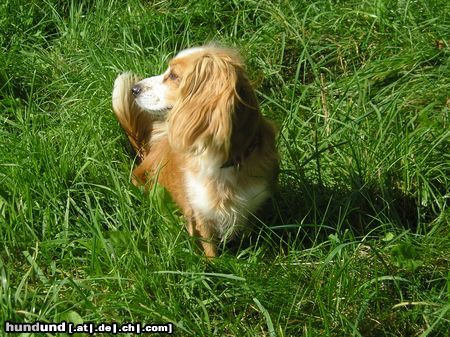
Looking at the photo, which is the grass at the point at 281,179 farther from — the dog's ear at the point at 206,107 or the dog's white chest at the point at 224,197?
the dog's ear at the point at 206,107

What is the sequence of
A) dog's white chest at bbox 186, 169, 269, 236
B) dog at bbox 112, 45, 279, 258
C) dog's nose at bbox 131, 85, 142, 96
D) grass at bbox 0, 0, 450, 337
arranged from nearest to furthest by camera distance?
grass at bbox 0, 0, 450, 337 → dog at bbox 112, 45, 279, 258 → dog's white chest at bbox 186, 169, 269, 236 → dog's nose at bbox 131, 85, 142, 96

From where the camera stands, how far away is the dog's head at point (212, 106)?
9.81 feet

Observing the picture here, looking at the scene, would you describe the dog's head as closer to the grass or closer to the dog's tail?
the grass

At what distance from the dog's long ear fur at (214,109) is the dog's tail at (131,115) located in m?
0.58

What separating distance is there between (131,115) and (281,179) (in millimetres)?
847

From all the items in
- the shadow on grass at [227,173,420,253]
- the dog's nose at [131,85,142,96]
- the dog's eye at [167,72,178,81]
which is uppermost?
the dog's eye at [167,72,178,81]

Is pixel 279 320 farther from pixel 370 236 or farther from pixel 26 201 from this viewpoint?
pixel 26 201

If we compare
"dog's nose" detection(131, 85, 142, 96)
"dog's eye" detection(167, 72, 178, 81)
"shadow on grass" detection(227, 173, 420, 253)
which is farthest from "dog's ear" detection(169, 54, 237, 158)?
"shadow on grass" detection(227, 173, 420, 253)

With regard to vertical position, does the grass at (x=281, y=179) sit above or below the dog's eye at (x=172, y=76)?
below

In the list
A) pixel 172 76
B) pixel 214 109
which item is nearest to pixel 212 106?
pixel 214 109

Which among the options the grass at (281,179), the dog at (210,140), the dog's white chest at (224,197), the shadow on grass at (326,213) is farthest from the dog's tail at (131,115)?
the shadow on grass at (326,213)

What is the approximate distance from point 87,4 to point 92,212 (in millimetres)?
2209

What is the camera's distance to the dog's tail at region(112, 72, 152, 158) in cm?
364

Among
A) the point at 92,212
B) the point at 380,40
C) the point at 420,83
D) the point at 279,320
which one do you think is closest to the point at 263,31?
the point at 380,40
